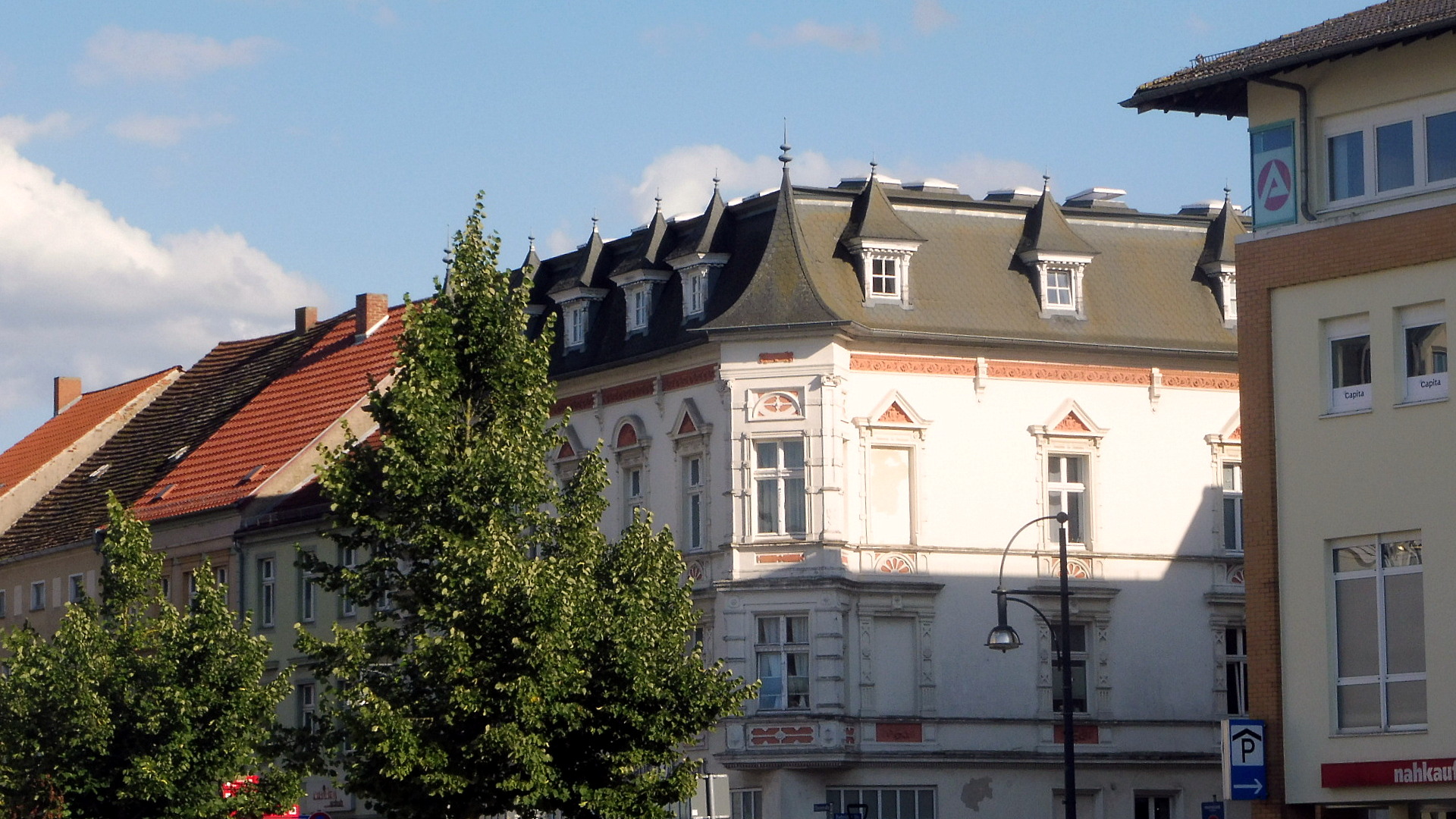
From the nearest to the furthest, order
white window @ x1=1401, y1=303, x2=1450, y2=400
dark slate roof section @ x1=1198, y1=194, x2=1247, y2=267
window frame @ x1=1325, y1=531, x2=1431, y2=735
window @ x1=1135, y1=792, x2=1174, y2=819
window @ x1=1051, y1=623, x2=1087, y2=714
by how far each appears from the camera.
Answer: window frame @ x1=1325, y1=531, x2=1431, y2=735
white window @ x1=1401, y1=303, x2=1450, y2=400
window @ x1=1051, y1=623, x2=1087, y2=714
window @ x1=1135, y1=792, x2=1174, y2=819
dark slate roof section @ x1=1198, y1=194, x2=1247, y2=267

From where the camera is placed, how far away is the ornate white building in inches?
1893

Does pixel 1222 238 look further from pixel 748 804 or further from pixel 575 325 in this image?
pixel 748 804

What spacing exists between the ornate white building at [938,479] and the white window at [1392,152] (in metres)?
15.8

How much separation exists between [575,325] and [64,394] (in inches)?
1422

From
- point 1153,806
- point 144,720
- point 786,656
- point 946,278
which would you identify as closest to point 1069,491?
point 946,278

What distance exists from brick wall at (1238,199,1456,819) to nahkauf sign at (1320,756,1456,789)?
85cm

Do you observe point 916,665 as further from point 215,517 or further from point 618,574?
point 215,517

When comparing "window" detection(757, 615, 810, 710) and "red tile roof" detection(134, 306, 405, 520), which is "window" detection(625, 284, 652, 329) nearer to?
"window" detection(757, 615, 810, 710)

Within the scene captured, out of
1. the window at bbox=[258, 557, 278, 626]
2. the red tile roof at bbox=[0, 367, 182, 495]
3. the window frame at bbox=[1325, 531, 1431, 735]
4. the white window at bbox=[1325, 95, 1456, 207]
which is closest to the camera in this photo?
the window frame at bbox=[1325, 531, 1431, 735]

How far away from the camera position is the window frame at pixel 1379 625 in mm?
31672

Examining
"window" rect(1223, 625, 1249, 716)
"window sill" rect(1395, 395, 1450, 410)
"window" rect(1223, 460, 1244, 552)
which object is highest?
"window sill" rect(1395, 395, 1450, 410)

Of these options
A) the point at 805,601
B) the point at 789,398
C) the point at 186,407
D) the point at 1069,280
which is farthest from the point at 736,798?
the point at 186,407

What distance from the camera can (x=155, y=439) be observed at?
74.4 meters

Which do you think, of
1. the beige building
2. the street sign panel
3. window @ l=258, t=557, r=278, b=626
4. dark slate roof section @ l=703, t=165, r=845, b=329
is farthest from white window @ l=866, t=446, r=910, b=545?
window @ l=258, t=557, r=278, b=626
